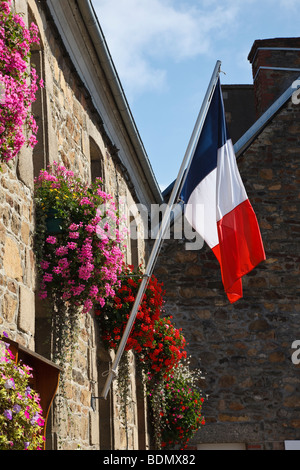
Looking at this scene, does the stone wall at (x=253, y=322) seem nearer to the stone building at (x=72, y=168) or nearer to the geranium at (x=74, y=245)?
the stone building at (x=72, y=168)

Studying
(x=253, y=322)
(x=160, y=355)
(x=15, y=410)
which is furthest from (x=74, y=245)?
(x=253, y=322)

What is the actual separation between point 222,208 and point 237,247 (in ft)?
1.09

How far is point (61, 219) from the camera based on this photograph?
5.05 meters

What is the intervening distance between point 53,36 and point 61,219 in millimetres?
1960

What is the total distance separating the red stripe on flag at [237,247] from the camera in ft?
19.2

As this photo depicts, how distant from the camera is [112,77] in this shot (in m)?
7.82

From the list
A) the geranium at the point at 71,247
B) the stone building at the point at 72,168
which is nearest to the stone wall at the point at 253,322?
the stone building at the point at 72,168

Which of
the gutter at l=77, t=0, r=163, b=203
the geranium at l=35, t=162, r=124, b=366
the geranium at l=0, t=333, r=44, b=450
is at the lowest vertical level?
the geranium at l=0, t=333, r=44, b=450

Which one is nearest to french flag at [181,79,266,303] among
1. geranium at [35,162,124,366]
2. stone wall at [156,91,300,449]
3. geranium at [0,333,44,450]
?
geranium at [35,162,124,366]

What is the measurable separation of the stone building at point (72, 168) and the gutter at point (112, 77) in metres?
0.01

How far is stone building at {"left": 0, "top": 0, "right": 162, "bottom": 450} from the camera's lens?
451 cm

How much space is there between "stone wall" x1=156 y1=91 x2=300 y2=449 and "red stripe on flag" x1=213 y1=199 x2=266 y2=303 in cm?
527

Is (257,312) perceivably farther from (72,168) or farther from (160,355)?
(72,168)

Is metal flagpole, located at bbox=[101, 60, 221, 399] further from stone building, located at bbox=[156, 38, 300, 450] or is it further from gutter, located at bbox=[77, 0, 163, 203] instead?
stone building, located at bbox=[156, 38, 300, 450]
